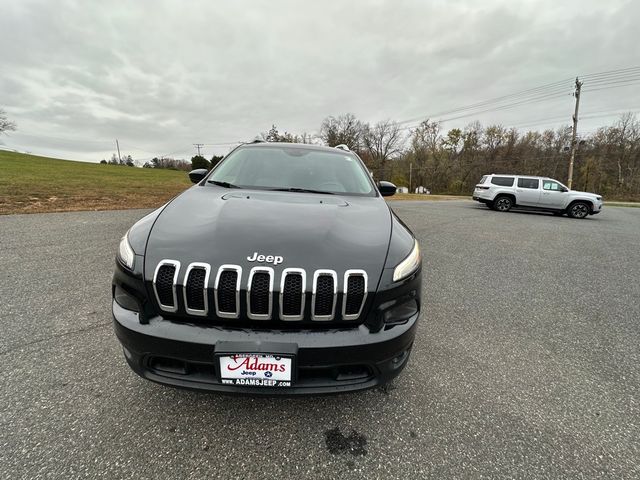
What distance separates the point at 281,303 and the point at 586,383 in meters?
2.26

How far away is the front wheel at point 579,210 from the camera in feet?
43.9

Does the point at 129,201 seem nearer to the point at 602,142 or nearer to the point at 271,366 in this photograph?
the point at 271,366

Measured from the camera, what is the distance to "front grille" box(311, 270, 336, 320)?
1.42m

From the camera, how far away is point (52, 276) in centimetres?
356

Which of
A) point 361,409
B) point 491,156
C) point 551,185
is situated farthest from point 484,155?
point 361,409

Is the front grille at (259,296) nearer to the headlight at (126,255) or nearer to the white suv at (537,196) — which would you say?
the headlight at (126,255)

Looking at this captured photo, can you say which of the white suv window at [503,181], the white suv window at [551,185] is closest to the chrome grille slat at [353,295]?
the white suv window at [503,181]

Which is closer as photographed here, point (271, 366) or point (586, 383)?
point (271, 366)

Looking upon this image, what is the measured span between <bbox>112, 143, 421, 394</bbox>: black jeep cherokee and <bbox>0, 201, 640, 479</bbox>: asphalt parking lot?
36 cm

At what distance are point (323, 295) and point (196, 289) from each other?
1.95 feet

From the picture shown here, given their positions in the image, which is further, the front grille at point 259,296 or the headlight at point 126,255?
the headlight at point 126,255

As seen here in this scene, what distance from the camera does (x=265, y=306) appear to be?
141 cm

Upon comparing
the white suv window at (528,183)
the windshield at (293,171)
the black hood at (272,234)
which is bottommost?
the black hood at (272,234)

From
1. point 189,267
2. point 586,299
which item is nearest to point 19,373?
point 189,267
